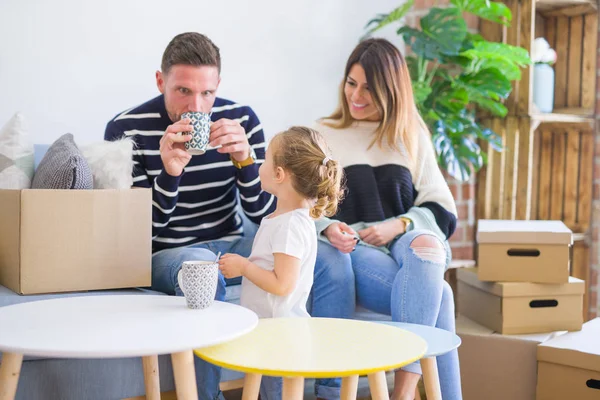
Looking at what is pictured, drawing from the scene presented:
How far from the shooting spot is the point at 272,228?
5.60 ft

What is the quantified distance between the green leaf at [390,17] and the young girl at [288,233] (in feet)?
3.99

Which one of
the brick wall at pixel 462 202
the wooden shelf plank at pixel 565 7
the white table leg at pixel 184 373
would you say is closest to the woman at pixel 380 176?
the white table leg at pixel 184 373

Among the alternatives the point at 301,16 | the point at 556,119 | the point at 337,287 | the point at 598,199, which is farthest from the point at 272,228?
the point at 598,199

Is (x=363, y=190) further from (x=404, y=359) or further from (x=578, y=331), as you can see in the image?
(x=404, y=359)

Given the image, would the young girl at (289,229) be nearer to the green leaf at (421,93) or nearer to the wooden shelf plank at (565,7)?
the green leaf at (421,93)

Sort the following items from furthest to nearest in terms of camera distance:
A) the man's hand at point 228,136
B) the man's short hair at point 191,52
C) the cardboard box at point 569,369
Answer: the cardboard box at point 569,369, the man's short hair at point 191,52, the man's hand at point 228,136

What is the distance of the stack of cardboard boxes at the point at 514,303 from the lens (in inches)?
90.3

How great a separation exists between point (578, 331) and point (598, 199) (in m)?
1.06

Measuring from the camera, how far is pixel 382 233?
6.86 feet

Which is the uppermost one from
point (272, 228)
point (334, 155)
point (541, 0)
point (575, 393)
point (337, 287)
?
point (541, 0)

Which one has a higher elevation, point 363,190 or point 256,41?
point 256,41

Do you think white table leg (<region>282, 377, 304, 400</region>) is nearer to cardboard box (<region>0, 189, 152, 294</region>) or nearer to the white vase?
cardboard box (<region>0, 189, 152, 294</region>)

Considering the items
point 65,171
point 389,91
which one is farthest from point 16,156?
point 389,91

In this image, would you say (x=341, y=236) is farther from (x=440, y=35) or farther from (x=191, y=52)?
(x=440, y=35)
